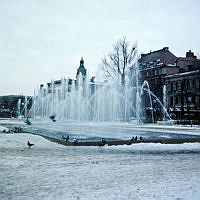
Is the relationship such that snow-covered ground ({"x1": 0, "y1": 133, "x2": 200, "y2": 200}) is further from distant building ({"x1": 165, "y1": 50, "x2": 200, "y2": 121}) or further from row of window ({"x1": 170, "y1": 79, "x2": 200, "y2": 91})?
row of window ({"x1": 170, "y1": 79, "x2": 200, "y2": 91})

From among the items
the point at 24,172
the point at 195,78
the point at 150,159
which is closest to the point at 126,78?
the point at 195,78

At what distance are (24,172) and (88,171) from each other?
1.54 meters

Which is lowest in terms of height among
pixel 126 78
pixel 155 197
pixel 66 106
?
pixel 155 197

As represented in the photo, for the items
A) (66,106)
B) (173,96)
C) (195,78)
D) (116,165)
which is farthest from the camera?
(173,96)

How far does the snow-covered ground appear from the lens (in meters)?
5.28

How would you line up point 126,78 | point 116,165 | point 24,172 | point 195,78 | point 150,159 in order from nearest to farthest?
point 24,172
point 116,165
point 150,159
point 126,78
point 195,78

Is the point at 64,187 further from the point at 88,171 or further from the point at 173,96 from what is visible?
→ the point at 173,96

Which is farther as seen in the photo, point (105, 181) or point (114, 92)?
point (114, 92)

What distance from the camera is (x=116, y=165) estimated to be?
8.29 m

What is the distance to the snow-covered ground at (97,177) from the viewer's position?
5.28 meters

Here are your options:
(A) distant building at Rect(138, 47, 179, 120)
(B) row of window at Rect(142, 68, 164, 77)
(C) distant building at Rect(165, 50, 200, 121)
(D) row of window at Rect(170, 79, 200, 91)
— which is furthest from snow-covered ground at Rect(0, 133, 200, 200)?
(B) row of window at Rect(142, 68, 164, 77)

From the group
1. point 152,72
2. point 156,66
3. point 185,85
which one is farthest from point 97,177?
point 152,72

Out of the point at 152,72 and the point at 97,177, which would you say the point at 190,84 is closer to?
the point at 152,72

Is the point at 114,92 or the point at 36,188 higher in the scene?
the point at 114,92
